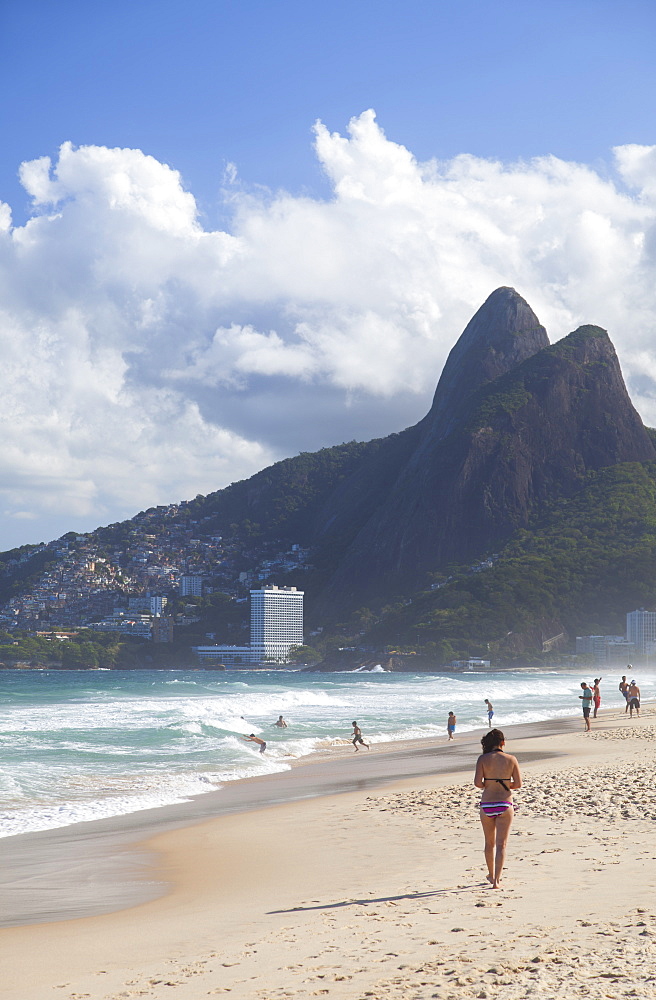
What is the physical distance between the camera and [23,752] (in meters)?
20.9

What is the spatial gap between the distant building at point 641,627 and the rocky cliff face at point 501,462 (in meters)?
29.8

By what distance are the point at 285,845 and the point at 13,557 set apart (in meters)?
168

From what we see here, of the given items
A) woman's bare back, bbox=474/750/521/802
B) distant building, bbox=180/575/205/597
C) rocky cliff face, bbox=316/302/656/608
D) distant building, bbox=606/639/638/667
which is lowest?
distant building, bbox=606/639/638/667

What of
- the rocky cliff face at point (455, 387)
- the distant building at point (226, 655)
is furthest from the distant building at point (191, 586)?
the rocky cliff face at point (455, 387)

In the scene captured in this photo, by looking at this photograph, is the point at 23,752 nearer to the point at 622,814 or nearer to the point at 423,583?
the point at 622,814

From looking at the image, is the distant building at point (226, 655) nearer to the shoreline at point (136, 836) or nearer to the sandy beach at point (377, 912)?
the shoreline at point (136, 836)

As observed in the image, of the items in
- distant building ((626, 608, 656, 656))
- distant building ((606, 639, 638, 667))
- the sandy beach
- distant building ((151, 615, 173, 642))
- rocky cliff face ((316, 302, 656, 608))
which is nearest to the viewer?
the sandy beach

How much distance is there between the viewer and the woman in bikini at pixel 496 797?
7.38 metres

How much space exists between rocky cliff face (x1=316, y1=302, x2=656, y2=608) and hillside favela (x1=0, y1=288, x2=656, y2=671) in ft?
0.95

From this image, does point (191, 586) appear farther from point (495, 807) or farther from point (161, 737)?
point (495, 807)

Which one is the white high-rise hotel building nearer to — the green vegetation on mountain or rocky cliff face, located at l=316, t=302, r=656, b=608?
rocky cliff face, located at l=316, t=302, r=656, b=608

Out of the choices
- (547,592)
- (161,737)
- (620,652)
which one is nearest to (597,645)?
(620,652)

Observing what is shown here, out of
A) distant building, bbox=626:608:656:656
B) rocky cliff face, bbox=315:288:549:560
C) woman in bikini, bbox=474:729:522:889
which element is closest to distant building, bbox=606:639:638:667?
distant building, bbox=626:608:656:656

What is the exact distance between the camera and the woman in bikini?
7383 mm
